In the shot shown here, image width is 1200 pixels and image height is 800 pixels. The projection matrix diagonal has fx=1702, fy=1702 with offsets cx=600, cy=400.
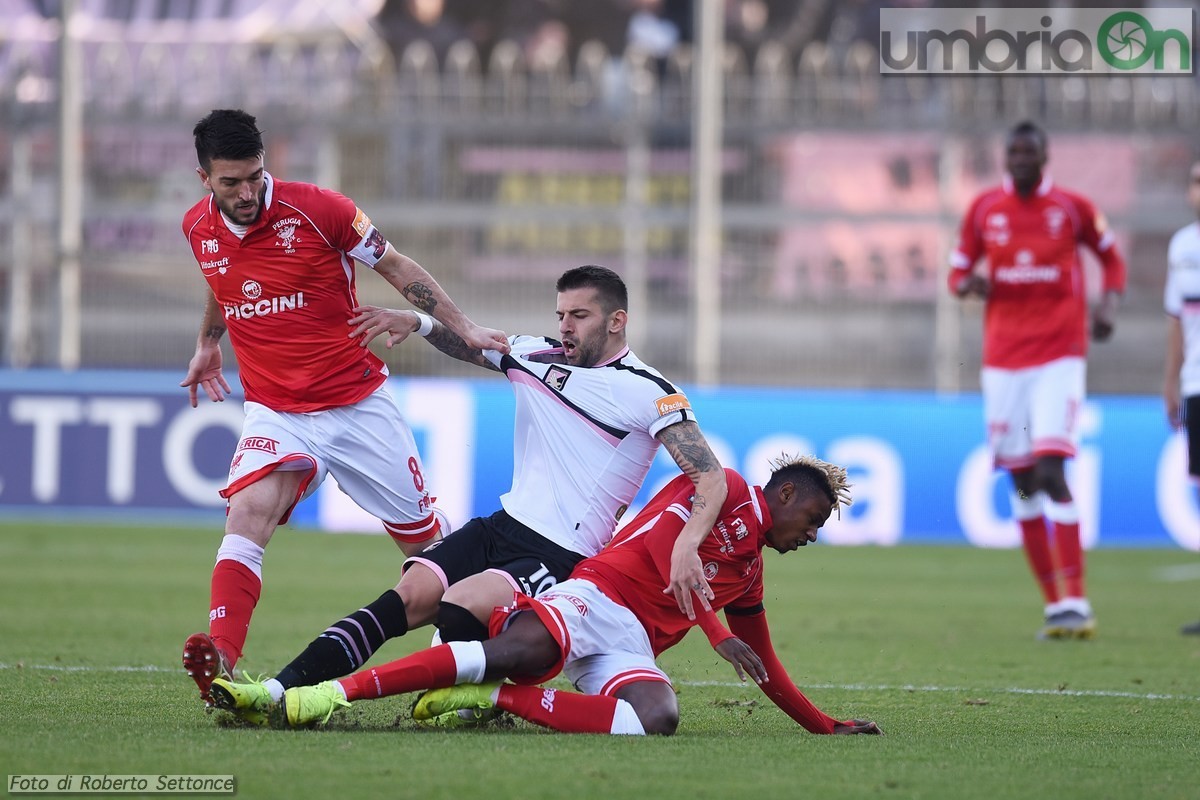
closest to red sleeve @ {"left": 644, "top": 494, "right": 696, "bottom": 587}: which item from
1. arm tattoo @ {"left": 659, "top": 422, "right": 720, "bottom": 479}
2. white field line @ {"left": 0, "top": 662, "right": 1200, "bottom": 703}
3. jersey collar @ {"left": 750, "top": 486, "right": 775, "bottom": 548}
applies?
arm tattoo @ {"left": 659, "top": 422, "right": 720, "bottom": 479}

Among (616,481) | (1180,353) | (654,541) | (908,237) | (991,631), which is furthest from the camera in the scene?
(908,237)

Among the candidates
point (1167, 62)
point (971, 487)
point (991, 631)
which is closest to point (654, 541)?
point (991, 631)

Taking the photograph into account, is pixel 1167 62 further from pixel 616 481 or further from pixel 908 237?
pixel 616 481

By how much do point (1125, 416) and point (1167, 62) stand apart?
3.88 meters

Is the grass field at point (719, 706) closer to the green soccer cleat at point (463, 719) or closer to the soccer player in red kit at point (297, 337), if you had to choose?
the green soccer cleat at point (463, 719)

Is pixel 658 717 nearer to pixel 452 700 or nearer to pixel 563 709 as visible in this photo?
pixel 563 709

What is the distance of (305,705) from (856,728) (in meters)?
1.77

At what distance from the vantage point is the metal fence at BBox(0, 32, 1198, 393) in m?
16.0

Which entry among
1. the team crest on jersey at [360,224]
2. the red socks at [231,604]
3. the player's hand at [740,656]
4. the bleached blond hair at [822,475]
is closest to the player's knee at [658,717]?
the player's hand at [740,656]

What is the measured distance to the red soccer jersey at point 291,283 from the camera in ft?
20.5

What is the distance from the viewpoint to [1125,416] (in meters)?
14.3

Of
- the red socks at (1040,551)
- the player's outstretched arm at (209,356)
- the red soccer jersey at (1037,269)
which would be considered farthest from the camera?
the red soccer jersey at (1037,269)

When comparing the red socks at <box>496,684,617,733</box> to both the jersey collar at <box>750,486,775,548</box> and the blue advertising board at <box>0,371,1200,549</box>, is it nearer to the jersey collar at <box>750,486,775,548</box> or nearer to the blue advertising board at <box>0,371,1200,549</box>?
the jersey collar at <box>750,486,775,548</box>

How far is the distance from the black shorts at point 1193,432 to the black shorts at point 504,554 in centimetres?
525
